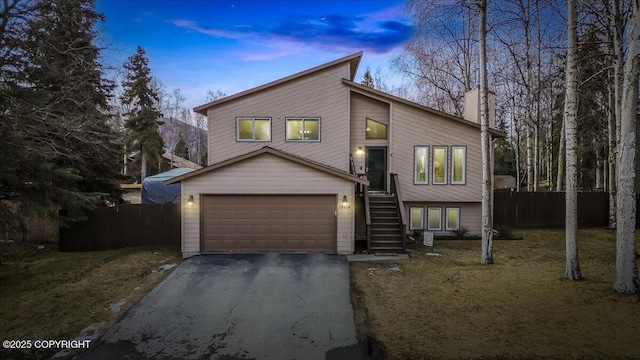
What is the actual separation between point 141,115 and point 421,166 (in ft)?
85.7

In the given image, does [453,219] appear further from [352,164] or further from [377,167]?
[352,164]

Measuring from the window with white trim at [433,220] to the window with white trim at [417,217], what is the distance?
0.31 m

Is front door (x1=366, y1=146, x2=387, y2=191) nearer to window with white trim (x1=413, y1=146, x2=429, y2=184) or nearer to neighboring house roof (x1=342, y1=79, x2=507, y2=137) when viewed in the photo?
window with white trim (x1=413, y1=146, x2=429, y2=184)

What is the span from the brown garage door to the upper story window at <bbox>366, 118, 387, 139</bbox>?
14.8ft

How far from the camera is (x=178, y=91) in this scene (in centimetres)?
4278

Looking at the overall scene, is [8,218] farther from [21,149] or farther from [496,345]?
[496,345]

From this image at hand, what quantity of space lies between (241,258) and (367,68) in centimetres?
3614

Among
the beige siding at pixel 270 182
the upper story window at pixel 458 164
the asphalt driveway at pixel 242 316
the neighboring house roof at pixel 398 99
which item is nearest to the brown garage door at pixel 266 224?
the beige siding at pixel 270 182

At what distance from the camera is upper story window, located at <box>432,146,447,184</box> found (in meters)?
15.5

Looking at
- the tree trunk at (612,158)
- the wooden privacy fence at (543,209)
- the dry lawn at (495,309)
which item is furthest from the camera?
the wooden privacy fence at (543,209)

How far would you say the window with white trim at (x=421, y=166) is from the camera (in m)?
15.6

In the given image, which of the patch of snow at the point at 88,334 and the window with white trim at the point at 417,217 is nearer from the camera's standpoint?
the patch of snow at the point at 88,334

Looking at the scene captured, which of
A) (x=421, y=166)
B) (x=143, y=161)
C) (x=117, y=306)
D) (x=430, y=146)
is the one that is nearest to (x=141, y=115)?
(x=143, y=161)

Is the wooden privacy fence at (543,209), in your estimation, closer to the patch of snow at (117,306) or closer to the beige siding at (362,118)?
the beige siding at (362,118)
